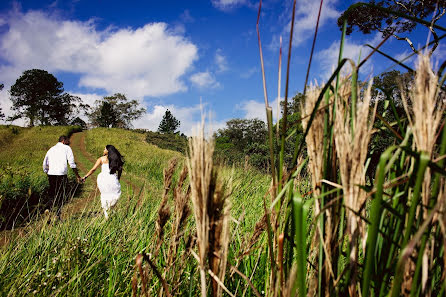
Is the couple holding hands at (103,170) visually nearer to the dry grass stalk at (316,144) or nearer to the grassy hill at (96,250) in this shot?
the grassy hill at (96,250)

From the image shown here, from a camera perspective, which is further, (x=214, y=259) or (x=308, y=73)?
(x=308, y=73)

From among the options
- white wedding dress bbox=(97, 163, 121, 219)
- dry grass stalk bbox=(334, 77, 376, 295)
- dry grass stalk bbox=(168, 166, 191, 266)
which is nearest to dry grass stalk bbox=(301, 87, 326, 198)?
dry grass stalk bbox=(334, 77, 376, 295)

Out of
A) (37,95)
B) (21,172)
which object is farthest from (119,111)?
(21,172)

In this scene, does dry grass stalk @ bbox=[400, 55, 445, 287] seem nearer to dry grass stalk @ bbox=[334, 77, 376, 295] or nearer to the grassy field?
dry grass stalk @ bbox=[334, 77, 376, 295]

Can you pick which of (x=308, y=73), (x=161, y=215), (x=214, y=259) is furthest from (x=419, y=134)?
(x=161, y=215)

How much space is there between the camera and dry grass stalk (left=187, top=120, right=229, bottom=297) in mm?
628

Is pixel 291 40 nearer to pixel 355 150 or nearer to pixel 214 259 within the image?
pixel 355 150

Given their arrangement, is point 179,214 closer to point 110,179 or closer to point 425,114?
point 425,114

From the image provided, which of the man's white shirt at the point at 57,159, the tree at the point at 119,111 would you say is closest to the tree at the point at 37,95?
the tree at the point at 119,111

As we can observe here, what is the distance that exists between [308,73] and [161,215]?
0.72m

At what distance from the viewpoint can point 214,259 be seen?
69 centimetres

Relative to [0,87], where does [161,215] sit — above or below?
below

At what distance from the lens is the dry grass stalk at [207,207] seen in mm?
628

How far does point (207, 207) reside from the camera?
Answer: 65 centimetres
